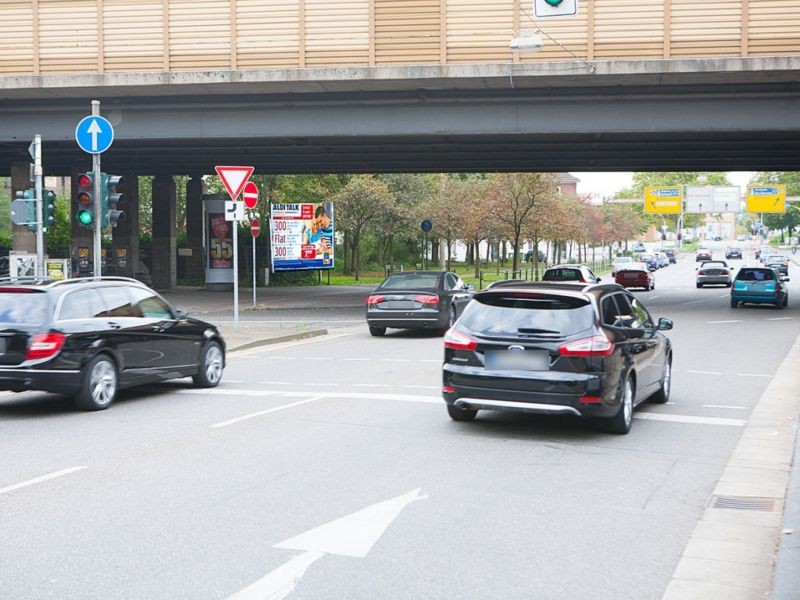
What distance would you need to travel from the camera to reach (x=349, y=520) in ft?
21.4

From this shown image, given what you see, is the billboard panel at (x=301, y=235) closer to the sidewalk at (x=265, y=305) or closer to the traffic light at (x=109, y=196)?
the sidewalk at (x=265, y=305)

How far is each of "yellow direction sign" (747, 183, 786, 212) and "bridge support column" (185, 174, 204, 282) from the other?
167ft

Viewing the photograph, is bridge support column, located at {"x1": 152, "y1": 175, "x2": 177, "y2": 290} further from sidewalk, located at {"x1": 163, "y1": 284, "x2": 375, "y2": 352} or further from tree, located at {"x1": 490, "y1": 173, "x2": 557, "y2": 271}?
tree, located at {"x1": 490, "y1": 173, "x2": 557, "y2": 271}

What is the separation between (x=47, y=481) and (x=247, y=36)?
803 inches

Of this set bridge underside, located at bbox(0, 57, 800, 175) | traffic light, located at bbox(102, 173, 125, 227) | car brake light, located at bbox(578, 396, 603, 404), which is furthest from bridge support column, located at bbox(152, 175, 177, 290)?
car brake light, located at bbox(578, 396, 603, 404)

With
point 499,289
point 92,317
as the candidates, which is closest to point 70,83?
point 92,317

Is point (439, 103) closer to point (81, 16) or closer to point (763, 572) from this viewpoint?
point (81, 16)

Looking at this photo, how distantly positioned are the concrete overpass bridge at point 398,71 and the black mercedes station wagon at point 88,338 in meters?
14.2

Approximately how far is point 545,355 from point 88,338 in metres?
5.24

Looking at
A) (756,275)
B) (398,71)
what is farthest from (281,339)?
(756,275)

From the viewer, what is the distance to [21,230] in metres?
36.4

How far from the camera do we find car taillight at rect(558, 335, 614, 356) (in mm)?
9250

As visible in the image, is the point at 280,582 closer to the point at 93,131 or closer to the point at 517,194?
the point at 93,131

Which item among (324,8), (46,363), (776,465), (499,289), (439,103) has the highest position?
(324,8)
